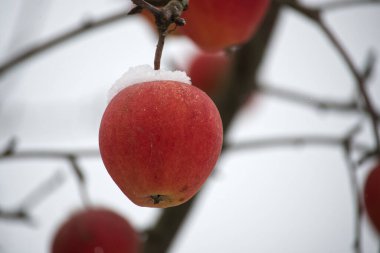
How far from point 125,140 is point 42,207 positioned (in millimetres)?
1785

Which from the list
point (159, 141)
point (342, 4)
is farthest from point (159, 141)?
point (342, 4)

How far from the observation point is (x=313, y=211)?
394 centimetres

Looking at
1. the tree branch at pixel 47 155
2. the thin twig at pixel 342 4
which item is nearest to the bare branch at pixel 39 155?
the tree branch at pixel 47 155

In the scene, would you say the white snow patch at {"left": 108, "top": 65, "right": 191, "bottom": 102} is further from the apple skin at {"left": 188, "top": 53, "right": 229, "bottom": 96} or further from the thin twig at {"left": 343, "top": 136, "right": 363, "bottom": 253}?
the apple skin at {"left": 188, "top": 53, "right": 229, "bottom": 96}

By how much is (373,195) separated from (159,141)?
0.47 metres

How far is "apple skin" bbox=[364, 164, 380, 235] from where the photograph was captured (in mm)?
771

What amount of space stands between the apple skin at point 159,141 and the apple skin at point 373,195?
0.39m

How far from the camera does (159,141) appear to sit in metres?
0.46

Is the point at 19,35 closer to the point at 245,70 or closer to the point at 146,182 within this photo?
the point at 245,70

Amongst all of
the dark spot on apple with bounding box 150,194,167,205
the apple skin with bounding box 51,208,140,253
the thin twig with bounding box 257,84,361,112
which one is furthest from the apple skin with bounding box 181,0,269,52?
the thin twig with bounding box 257,84,361,112

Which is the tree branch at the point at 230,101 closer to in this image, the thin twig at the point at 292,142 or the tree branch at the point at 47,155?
the thin twig at the point at 292,142

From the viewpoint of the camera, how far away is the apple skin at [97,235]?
95 centimetres

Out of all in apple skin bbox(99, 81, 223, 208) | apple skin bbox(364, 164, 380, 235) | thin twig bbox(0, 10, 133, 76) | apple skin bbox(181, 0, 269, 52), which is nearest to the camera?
apple skin bbox(99, 81, 223, 208)

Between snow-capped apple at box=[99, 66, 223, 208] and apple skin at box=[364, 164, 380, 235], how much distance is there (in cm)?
39
